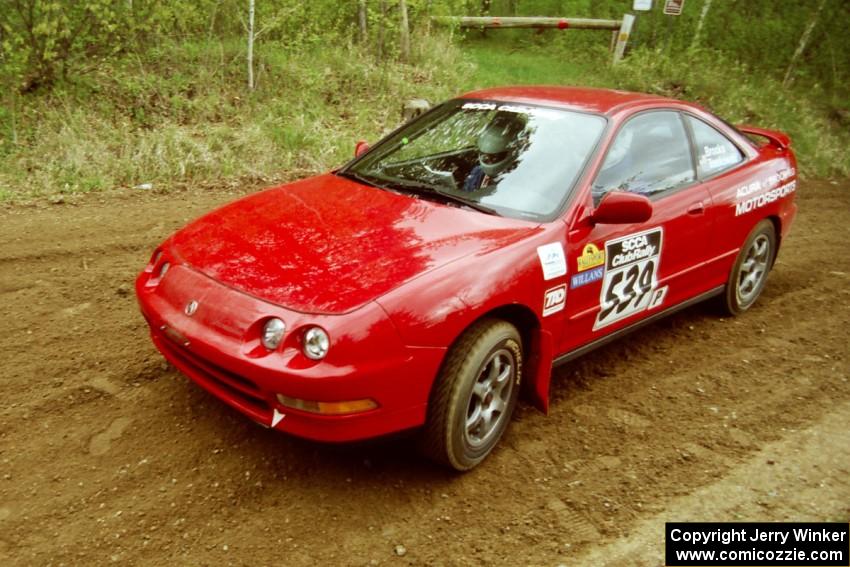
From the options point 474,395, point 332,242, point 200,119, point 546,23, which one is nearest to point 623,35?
point 546,23

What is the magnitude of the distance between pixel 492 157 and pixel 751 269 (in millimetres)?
2442

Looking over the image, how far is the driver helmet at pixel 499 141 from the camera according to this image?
3789mm

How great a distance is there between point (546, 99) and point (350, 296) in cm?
203

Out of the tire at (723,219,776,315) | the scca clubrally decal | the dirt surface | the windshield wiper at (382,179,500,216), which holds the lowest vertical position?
the dirt surface

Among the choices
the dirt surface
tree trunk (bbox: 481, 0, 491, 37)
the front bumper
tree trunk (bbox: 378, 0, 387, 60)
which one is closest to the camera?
the front bumper

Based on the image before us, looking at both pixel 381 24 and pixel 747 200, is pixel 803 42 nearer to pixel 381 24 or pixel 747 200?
pixel 381 24

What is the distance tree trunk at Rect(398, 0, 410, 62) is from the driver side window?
23.7 feet

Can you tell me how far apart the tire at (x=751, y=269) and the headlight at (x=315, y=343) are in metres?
3.30

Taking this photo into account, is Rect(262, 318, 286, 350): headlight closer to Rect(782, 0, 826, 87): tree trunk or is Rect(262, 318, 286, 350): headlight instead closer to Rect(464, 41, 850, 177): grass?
Rect(464, 41, 850, 177): grass

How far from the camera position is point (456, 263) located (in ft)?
9.90

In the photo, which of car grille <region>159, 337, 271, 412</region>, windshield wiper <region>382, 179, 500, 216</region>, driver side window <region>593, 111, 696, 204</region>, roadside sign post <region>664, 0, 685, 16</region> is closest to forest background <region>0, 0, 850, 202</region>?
roadside sign post <region>664, 0, 685, 16</region>

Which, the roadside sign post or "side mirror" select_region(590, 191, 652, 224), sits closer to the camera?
"side mirror" select_region(590, 191, 652, 224)

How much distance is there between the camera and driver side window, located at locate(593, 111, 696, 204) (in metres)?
3.77

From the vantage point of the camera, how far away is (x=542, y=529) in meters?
2.91
